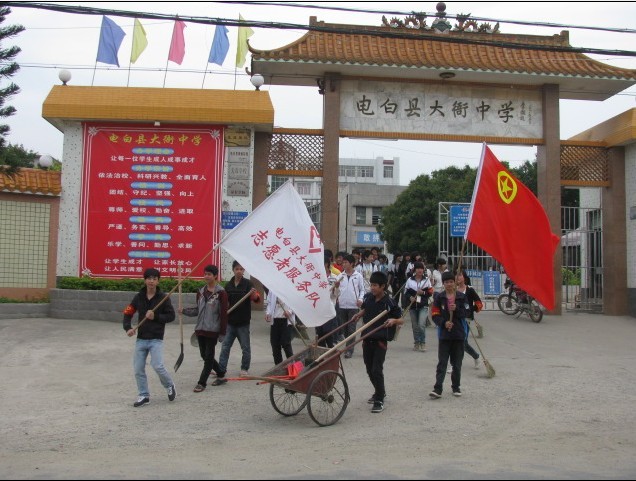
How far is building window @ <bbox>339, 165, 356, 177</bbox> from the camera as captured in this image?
75.1 m

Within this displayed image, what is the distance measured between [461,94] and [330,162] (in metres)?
3.64

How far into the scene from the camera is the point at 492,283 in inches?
631

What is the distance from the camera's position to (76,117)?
1320 centimetres

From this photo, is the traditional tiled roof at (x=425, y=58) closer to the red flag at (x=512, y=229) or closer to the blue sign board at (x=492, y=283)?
the blue sign board at (x=492, y=283)

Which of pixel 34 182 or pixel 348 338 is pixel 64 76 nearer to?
pixel 34 182

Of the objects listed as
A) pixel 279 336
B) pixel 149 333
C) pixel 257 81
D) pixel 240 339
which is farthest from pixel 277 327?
pixel 257 81

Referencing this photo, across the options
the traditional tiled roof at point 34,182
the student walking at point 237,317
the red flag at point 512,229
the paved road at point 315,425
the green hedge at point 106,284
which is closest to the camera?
the paved road at point 315,425

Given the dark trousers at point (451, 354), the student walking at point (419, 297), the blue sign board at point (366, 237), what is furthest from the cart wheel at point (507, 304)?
the blue sign board at point (366, 237)

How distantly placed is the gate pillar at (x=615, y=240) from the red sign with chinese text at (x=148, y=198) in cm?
951

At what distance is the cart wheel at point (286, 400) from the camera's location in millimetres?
7055

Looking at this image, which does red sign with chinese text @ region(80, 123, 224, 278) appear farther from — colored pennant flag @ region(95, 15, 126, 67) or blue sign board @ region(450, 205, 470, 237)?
blue sign board @ region(450, 205, 470, 237)

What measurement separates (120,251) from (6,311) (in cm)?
244

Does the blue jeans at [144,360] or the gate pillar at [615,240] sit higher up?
the gate pillar at [615,240]

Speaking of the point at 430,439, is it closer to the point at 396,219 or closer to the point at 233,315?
the point at 233,315
